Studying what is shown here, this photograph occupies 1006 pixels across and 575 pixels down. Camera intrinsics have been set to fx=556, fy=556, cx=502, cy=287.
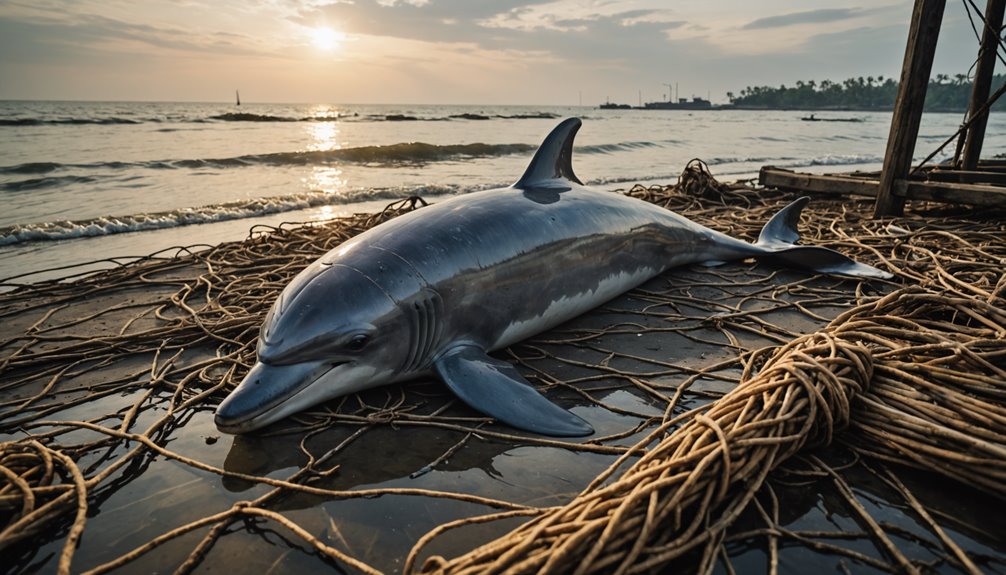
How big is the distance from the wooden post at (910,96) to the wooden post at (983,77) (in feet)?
7.05

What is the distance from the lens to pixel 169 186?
15.8 meters

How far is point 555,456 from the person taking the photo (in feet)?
9.62

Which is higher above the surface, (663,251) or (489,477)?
(663,251)

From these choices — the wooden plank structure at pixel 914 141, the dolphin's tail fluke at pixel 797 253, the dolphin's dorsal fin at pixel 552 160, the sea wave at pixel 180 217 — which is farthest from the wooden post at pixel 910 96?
the sea wave at pixel 180 217

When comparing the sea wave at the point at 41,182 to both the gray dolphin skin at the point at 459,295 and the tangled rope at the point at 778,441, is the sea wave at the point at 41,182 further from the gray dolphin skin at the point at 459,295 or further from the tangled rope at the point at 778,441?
the tangled rope at the point at 778,441

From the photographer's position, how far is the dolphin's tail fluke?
5797 millimetres

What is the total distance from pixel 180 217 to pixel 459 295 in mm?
9798

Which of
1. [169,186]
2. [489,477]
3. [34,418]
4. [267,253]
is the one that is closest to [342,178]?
[169,186]

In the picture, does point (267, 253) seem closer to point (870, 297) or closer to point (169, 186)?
point (870, 297)

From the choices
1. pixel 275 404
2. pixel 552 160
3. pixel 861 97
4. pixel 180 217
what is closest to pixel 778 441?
pixel 275 404

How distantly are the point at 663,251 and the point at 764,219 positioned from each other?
3.96 meters

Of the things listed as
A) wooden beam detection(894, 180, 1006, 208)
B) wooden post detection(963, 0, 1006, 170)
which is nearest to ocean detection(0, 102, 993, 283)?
wooden post detection(963, 0, 1006, 170)

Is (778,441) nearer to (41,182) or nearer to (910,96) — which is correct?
(910,96)

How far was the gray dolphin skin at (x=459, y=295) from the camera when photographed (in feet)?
10.5
